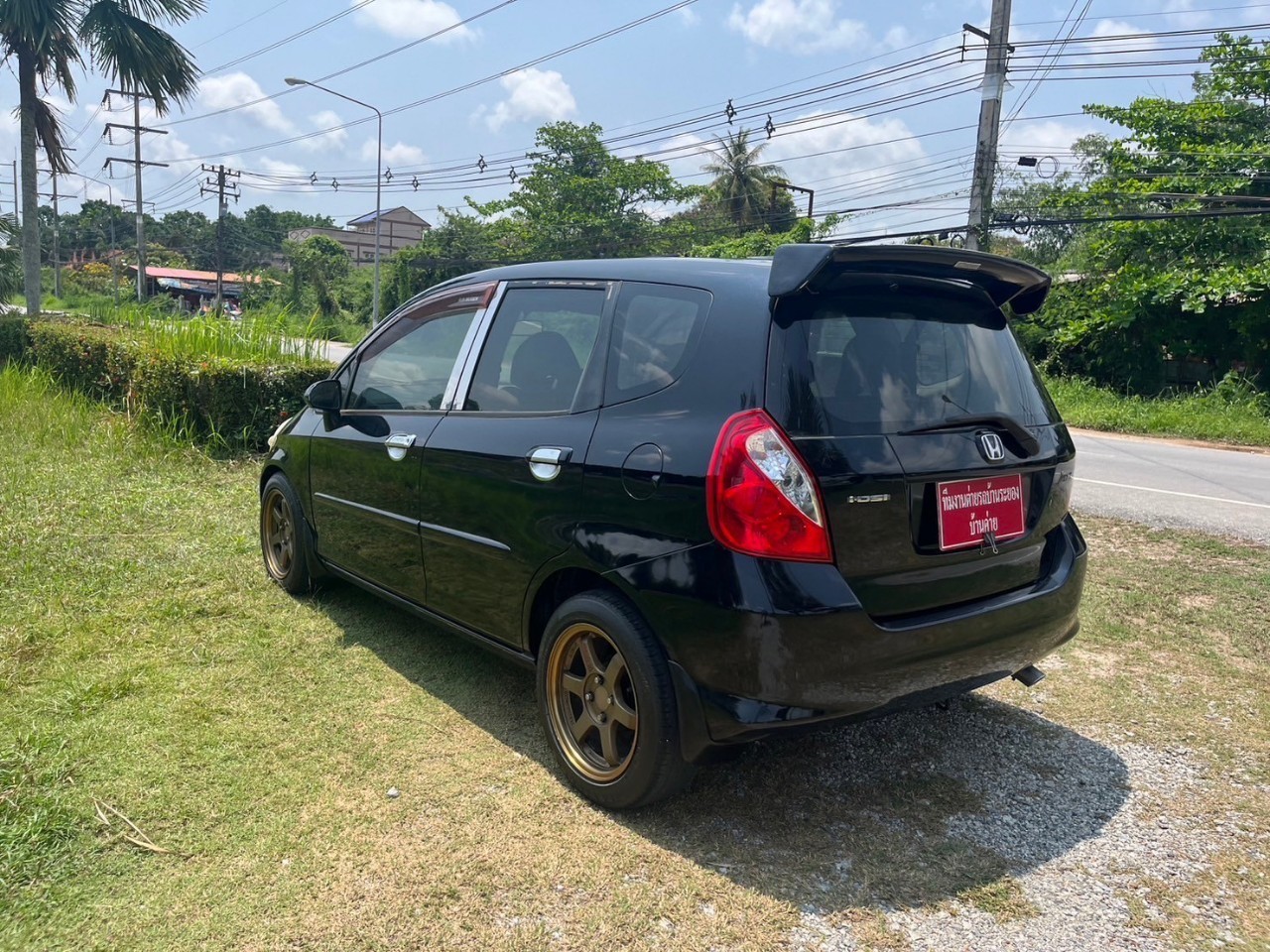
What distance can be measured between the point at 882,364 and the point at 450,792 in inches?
74.0

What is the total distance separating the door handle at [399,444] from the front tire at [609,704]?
1.12 metres

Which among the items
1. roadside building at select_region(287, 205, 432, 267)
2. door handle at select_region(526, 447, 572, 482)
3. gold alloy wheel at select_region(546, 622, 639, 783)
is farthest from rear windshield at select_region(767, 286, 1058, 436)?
roadside building at select_region(287, 205, 432, 267)

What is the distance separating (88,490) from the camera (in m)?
6.97

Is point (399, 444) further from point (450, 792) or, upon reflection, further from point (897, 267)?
point (897, 267)

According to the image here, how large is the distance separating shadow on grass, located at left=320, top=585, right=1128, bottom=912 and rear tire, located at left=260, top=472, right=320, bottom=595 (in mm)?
1147

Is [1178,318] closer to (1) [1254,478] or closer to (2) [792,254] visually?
(1) [1254,478]

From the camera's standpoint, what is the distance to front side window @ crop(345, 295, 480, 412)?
3742 millimetres

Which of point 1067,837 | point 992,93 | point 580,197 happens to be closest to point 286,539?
point 1067,837

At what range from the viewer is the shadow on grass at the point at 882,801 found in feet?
8.45

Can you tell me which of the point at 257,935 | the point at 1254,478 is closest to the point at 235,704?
the point at 257,935

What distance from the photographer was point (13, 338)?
535 inches

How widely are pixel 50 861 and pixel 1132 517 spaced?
7.35 meters

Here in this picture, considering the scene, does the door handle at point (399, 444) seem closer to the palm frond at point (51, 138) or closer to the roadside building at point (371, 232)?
the palm frond at point (51, 138)

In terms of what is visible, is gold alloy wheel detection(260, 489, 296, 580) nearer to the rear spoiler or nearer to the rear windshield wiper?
the rear spoiler
